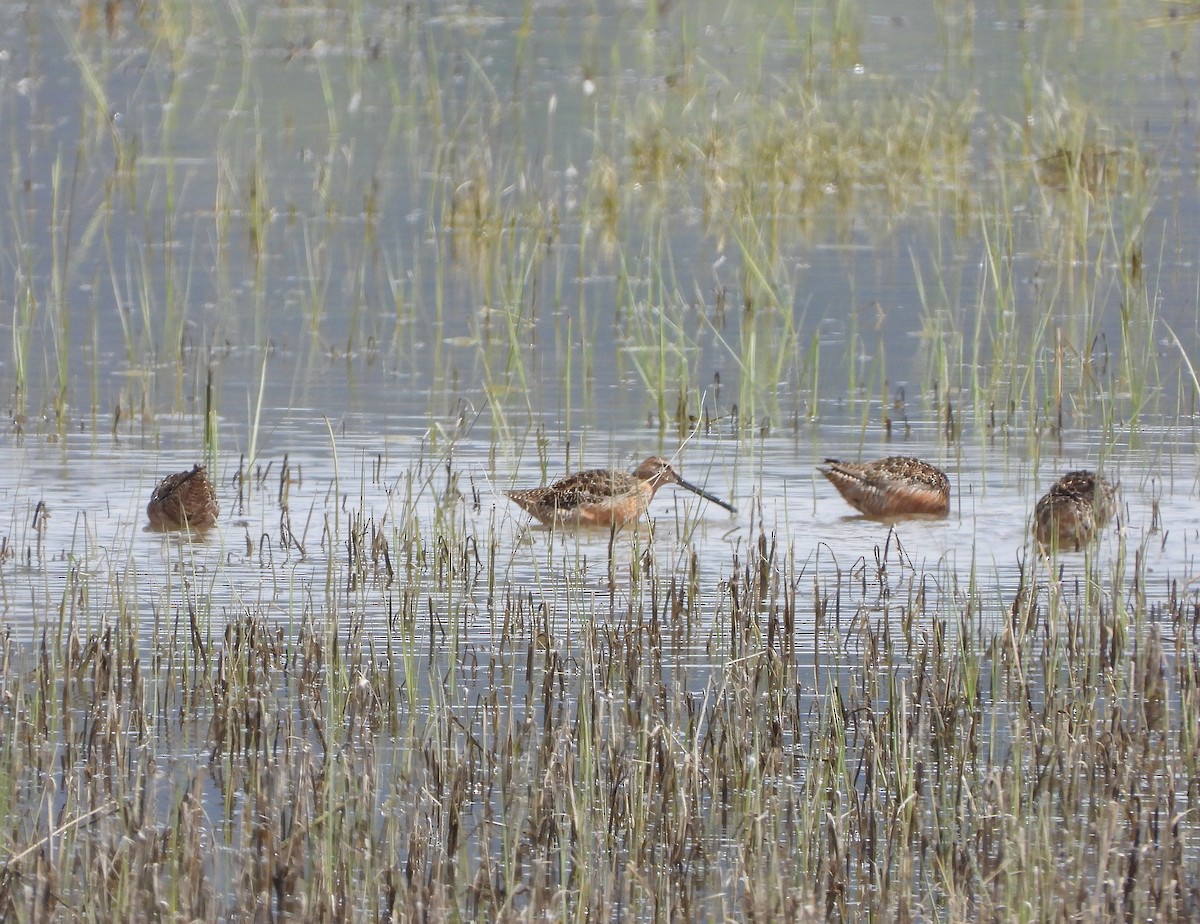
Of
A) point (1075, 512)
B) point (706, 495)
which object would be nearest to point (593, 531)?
point (706, 495)

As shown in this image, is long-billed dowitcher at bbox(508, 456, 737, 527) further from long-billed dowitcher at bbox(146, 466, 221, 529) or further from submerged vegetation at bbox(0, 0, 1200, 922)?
long-billed dowitcher at bbox(146, 466, 221, 529)

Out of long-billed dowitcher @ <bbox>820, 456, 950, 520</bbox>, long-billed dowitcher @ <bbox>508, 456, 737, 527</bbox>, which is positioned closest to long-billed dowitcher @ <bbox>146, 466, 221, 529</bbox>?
long-billed dowitcher @ <bbox>508, 456, 737, 527</bbox>

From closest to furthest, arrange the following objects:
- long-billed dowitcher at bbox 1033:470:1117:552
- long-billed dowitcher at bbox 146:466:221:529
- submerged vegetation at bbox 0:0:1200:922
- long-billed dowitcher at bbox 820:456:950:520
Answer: submerged vegetation at bbox 0:0:1200:922
long-billed dowitcher at bbox 1033:470:1117:552
long-billed dowitcher at bbox 146:466:221:529
long-billed dowitcher at bbox 820:456:950:520

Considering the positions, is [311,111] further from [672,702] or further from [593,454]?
[672,702]

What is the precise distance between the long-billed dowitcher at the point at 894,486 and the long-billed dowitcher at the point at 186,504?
1972 mm

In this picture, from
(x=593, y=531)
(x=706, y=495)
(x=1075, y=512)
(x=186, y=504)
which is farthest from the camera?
(x=706, y=495)

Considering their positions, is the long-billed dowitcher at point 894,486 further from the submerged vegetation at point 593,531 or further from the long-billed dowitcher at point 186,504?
the long-billed dowitcher at point 186,504

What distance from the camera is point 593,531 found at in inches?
291

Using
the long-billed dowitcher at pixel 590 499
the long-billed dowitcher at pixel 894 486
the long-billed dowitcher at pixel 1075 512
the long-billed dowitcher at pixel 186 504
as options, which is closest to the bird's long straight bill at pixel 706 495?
the long-billed dowitcher at pixel 590 499

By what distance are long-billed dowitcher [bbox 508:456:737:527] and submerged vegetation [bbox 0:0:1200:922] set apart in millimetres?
105

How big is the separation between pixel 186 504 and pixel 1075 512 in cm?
264

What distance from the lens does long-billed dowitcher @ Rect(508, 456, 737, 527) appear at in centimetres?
734

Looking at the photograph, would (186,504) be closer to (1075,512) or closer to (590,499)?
(590,499)

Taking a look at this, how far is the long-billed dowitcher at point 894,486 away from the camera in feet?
24.7
